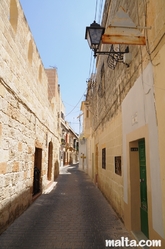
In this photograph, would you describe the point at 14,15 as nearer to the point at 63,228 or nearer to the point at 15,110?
the point at 15,110

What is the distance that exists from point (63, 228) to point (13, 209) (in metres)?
1.21

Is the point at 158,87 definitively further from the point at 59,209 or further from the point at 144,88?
the point at 59,209

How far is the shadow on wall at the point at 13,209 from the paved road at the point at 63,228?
120 millimetres

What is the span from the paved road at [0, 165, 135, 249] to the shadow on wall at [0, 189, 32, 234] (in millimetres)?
120

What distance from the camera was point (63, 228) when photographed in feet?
13.2

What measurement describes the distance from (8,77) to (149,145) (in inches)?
118

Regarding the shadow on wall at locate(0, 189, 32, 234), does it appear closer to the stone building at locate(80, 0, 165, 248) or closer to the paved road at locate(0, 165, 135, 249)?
the paved road at locate(0, 165, 135, 249)

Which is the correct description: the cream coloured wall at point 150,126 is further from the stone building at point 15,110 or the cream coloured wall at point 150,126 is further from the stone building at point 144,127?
the stone building at point 15,110

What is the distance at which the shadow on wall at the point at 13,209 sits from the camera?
3.74 meters

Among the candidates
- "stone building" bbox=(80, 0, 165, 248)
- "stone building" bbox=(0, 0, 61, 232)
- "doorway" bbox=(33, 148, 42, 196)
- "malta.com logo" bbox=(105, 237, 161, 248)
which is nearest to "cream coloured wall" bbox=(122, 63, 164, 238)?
"stone building" bbox=(80, 0, 165, 248)

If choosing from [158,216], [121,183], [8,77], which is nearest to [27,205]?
[121,183]

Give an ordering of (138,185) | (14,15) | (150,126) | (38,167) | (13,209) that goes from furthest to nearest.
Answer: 1. (38,167)
2. (14,15)
3. (13,209)
4. (138,185)
5. (150,126)

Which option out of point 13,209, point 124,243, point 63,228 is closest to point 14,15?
point 13,209

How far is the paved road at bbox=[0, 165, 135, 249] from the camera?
329 centimetres
